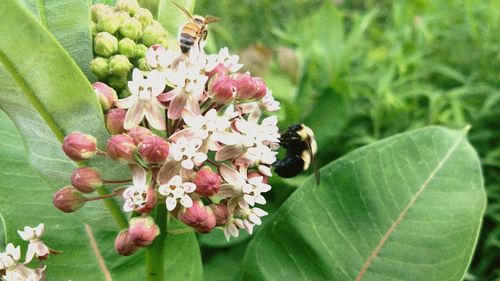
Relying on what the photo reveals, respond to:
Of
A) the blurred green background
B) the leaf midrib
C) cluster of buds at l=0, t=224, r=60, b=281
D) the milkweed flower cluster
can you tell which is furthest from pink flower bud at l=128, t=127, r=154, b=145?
the blurred green background

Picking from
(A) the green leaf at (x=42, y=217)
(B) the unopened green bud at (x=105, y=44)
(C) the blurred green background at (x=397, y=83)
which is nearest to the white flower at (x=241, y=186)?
(B) the unopened green bud at (x=105, y=44)

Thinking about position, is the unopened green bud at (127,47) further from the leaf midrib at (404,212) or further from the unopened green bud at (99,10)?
the leaf midrib at (404,212)

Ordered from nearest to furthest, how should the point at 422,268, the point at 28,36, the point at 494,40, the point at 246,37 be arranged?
the point at 28,36
the point at 422,268
the point at 494,40
the point at 246,37

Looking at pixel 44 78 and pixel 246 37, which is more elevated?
pixel 44 78

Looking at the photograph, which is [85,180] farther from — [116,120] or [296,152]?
[296,152]

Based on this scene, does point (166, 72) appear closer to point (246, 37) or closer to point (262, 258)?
point (262, 258)

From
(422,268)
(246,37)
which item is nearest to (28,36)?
(422,268)

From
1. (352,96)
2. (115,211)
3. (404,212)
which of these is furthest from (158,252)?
(352,96)

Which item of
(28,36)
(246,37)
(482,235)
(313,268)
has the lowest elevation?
(246,37)
